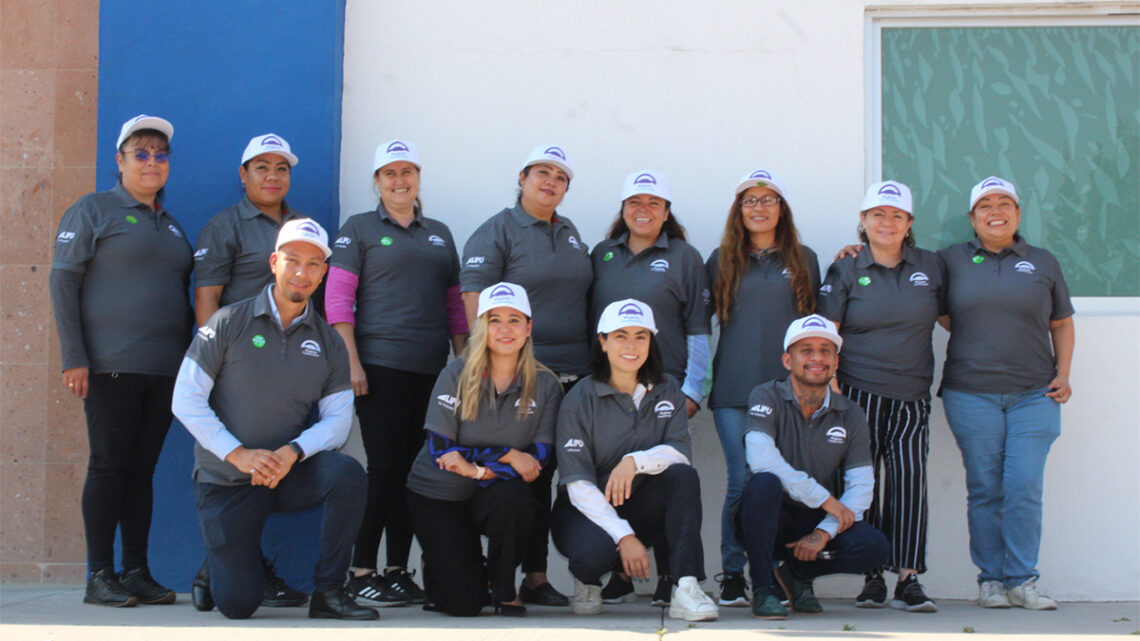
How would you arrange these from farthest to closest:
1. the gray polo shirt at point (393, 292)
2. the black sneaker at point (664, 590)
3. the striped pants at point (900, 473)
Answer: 1. the gray polo shirt at point (393, 292)
2. the striped pants at point (900, 473)
3. the black sneaker at point (664, 590)

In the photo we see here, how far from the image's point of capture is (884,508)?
4328mm

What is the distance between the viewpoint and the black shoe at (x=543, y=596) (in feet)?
13.7

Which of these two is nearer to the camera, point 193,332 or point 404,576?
point 404,576

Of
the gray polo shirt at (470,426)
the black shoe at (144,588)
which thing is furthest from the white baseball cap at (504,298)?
the black shoe at (144,588)

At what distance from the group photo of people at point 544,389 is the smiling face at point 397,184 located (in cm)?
2

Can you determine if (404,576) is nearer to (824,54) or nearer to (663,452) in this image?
(663,452)

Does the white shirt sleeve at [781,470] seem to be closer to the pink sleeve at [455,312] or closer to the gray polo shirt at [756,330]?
the gray polo shirt at [756,330]

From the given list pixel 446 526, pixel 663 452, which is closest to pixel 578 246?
pixel 663 452

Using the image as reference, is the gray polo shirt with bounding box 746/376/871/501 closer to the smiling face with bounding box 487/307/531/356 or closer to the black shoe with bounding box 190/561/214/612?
the smiling face with bounding box 487/307/531/356

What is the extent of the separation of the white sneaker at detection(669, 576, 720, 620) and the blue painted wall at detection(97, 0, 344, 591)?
2.41 m

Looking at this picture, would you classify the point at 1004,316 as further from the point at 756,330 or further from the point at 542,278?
the point at 542,278

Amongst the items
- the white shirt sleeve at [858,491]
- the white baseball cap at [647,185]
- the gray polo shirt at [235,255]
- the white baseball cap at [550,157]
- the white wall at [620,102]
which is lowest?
the white shirt sleeve at [858,491]

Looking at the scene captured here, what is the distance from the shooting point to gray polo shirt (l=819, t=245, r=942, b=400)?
433 centimetres

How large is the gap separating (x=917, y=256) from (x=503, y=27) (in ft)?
7.47
